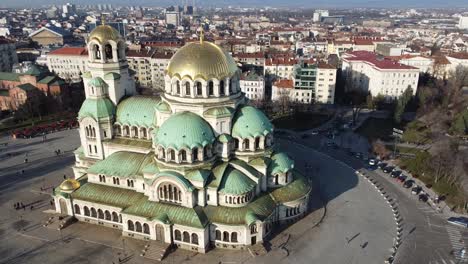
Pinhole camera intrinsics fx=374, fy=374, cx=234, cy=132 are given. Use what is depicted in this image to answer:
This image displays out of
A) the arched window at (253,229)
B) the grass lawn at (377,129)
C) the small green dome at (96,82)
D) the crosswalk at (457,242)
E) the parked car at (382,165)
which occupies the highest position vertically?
the small green dome at (96,82)

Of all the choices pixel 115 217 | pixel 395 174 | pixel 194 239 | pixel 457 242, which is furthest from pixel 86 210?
pixel 395 174

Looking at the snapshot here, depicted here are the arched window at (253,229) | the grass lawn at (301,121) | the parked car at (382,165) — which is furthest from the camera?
the grass lawn at (301,121)

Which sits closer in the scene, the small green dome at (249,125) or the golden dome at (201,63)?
the golden dome at (201,63)

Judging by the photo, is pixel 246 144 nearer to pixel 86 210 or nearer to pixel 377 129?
pixel 86 210

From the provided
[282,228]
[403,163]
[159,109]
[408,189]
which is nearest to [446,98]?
[403,163]

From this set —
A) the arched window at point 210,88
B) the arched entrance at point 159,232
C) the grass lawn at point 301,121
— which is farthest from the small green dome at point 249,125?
the grass lawn at point 301,121

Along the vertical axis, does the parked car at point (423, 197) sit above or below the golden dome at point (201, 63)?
below

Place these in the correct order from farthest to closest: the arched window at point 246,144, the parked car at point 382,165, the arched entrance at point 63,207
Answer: the parked car at point 382,165 → the arched entrance at point 63,207 → the arched window at point 246,144

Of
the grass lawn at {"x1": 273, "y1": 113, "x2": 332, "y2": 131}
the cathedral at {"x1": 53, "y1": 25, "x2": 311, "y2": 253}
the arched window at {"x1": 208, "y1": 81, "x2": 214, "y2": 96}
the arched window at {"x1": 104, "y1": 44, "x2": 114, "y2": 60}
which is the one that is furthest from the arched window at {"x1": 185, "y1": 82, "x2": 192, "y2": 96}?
the grass lawn at {"x1": 273, "y1": 113, "x2": 332, "y2": 131}

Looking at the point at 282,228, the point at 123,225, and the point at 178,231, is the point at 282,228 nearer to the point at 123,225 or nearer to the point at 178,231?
the point at 178,231

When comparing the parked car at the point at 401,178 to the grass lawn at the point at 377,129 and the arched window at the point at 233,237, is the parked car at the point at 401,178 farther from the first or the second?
the arched window at the point at 233,237
